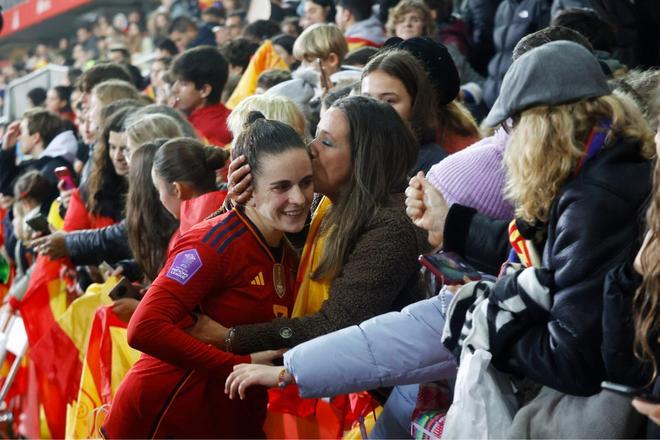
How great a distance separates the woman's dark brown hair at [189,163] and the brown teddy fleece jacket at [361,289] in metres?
1.11

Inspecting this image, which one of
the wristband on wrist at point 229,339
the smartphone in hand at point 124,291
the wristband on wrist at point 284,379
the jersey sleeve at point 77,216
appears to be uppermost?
the wristband on wrist at point 284,379

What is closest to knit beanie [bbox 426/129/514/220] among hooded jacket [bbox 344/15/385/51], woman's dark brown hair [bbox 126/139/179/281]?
woman's dark brown hair [bbox 126/139/179/281]

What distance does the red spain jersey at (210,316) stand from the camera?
304 centimetres

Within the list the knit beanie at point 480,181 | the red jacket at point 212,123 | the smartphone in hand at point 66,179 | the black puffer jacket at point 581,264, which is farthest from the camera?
the red jacket at point 212,123

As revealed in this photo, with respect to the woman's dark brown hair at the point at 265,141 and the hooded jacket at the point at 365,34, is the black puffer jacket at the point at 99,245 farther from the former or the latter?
the hooded jacket at the point at 365,34

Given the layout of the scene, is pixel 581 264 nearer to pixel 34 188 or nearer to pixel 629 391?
pixel 629 391

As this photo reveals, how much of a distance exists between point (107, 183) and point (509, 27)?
3.05 m

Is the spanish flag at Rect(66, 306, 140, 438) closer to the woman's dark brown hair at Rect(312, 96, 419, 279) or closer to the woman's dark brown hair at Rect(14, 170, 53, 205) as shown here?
the woman's dark brown hair at Rect(312, 96, 419, 279)

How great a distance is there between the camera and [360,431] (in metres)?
3.54

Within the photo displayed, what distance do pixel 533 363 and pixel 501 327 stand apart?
0.35ft

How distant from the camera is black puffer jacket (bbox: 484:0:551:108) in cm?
682

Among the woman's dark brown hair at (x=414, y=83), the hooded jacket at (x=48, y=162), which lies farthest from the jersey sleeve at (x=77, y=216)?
the woman's dark brown hair at (x=414, y=83)

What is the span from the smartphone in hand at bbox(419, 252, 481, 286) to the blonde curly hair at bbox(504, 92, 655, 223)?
0.26 meters

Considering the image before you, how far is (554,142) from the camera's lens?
2430mm
